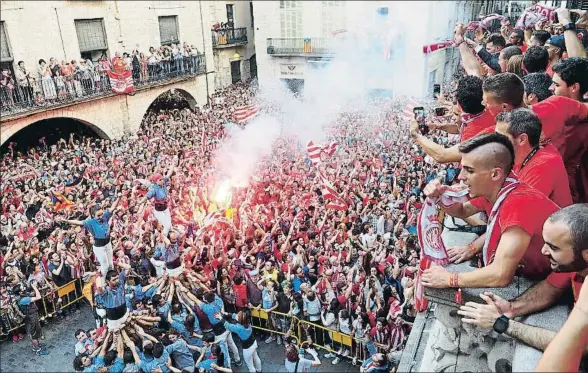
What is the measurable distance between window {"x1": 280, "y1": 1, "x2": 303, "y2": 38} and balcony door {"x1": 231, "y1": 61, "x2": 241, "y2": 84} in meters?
4.61

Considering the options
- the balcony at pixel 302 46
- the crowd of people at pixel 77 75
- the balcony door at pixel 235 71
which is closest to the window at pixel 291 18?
the balcony at pixel 302 46

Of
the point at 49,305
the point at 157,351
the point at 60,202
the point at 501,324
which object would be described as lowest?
the point at 49,305

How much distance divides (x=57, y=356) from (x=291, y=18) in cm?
2290


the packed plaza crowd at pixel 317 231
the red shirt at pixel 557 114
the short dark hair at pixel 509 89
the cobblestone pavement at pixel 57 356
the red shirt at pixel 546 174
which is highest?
the short dark hair at pixel 509 89

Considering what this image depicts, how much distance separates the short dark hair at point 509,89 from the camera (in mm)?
3992

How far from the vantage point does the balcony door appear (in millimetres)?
31359

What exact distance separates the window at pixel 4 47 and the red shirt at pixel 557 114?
59.2ft

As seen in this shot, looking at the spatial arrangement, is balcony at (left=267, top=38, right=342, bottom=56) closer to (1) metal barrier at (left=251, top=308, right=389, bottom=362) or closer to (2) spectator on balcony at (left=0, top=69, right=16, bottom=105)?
(2) spectator on balcony at (left=0, top=69, right=16, bottom=105)

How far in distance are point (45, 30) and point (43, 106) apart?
3.17 meters

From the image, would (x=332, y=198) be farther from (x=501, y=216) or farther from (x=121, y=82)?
(x=121, y=82)

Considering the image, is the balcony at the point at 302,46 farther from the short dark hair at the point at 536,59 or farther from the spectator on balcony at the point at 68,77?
the short dark hair at the point at 536,59

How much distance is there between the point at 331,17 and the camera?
1061 inches

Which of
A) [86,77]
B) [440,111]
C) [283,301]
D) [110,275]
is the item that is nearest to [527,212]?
[440,111]

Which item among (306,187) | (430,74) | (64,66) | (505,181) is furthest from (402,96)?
(505,181)
